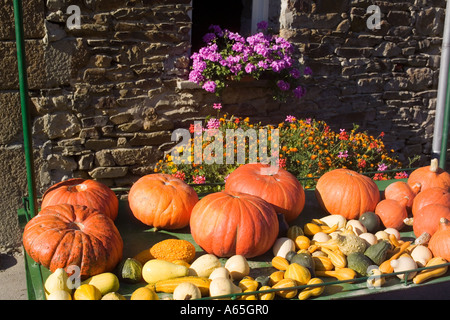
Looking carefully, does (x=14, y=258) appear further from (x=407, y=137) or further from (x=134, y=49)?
(x=407, y=137)

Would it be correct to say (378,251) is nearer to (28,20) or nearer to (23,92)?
(23,92)

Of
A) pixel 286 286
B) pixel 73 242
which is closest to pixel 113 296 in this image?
pixel 73 242

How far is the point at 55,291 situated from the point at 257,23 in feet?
13.5

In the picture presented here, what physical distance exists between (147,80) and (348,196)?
264cm

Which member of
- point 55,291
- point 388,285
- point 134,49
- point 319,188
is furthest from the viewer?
point 134,49

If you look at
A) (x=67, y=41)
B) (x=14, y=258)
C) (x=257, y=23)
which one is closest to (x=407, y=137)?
(x=257, y=23)

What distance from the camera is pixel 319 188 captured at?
2910 mm

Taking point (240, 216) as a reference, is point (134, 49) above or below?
above

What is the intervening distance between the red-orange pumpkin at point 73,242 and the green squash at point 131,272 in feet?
0.28

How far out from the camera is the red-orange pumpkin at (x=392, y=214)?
105 inches

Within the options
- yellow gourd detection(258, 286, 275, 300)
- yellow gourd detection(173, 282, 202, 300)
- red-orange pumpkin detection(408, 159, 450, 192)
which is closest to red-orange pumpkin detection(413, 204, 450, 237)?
red-orange pumpkin detection(408, 159, 450, 192)

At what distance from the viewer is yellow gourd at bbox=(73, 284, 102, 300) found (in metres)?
1.85

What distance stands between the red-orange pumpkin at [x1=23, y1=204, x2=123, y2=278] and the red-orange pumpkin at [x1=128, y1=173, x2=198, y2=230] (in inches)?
14.0

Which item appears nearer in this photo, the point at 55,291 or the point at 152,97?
the point at 55,291
